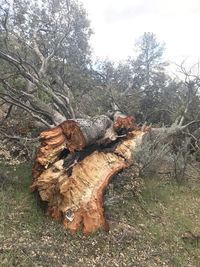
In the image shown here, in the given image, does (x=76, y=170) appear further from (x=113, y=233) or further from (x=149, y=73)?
(x=149, y=73)

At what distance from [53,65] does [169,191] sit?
7719mm

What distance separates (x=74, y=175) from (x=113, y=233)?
47.4 inches

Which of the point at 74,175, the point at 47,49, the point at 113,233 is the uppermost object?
the point at 47,49

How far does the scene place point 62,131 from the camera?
730cm

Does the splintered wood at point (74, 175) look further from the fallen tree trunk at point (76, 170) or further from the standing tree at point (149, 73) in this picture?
the standing tree at point (149, 73)

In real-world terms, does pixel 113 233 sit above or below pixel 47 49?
below

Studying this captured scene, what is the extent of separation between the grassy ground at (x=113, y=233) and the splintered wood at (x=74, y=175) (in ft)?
0.80

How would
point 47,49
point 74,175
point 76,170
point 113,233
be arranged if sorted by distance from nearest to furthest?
point 113,233 → point 74,175 → point 76,170 → point 47,49

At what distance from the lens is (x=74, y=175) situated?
23.1ft

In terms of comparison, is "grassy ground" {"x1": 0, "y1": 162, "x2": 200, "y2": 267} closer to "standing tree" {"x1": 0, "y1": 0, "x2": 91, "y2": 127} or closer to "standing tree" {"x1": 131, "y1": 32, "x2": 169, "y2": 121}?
"standing tree" {"x1": 0, "y1": 0, "x2": 91, "y2": 127}

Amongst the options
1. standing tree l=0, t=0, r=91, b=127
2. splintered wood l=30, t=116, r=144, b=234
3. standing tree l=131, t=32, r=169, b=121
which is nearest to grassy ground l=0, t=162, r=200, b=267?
splintered wood l=30, t=116, r=144, b=234

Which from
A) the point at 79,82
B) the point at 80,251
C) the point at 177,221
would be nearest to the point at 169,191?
the point at 177,221

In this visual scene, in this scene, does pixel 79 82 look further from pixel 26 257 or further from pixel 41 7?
pixel 26 257

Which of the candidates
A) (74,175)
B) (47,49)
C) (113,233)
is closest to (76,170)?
(74,175)
